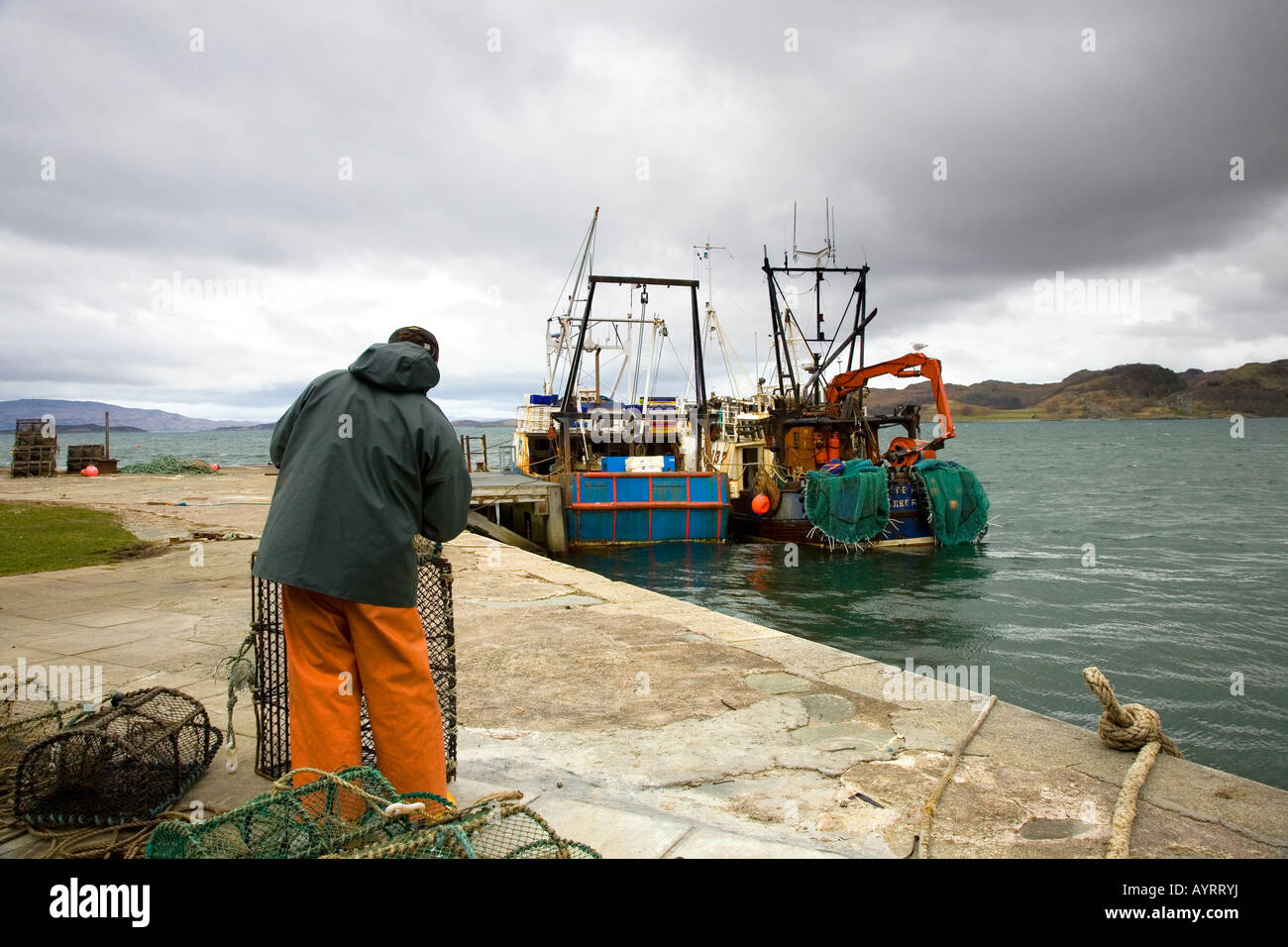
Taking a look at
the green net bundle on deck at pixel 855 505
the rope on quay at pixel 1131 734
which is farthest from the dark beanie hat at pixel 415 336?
the green net bundle on deck at pixel 855 505

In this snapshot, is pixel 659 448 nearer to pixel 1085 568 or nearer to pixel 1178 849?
pixel 1085 568

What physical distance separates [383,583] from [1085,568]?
17.9 m

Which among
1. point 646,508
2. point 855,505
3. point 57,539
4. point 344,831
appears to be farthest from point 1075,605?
point 57,539

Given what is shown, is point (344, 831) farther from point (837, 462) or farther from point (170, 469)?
point (170, 469)

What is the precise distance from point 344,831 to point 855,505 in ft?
59.0

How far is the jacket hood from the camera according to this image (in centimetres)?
253

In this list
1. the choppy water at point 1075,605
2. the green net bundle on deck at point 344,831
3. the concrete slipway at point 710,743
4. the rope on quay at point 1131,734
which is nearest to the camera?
the green net bundle on deck at point 344,831

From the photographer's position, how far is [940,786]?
3.13m

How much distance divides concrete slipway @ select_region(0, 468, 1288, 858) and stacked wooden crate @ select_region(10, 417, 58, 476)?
25584mm

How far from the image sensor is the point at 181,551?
9773mm

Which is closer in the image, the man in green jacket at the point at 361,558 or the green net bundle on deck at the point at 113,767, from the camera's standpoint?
the man in green jacket at the point at 361,558

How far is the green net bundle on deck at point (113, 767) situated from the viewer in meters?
2.61

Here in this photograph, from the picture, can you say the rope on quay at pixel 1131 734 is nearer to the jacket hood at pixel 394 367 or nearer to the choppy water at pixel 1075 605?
the jacket hood at pixel 394 367
